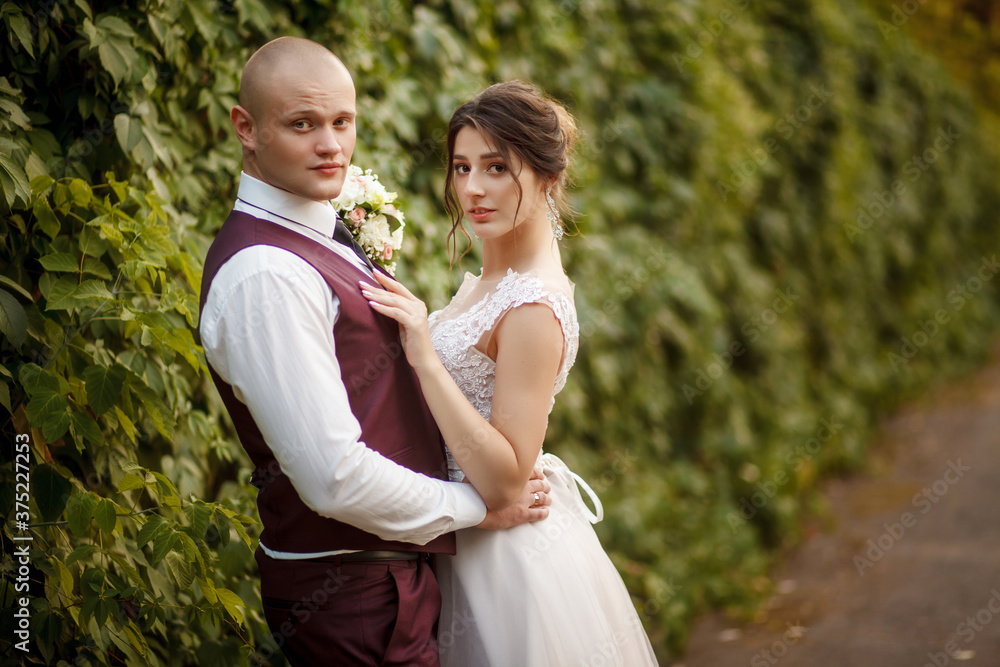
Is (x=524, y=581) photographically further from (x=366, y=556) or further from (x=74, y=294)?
(x=74, y=294)

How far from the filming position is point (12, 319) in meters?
1.90

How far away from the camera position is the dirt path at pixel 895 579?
4.32 metres

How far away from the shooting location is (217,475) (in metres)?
2.95

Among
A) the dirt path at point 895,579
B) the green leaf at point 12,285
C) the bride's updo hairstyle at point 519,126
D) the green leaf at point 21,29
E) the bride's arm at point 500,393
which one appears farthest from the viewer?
the dirt path at point 895,579

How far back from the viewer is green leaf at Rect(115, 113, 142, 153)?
87.3 inches

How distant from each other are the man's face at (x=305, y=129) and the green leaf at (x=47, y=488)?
86 centimetres

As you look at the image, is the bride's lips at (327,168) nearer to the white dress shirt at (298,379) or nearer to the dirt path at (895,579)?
the white dress shirt at (298,379)

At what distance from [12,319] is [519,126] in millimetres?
1292

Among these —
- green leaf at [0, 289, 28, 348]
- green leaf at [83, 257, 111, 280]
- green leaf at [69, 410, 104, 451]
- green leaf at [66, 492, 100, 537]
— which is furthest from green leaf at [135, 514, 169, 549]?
green leaf at [83, 257, 111, 280]

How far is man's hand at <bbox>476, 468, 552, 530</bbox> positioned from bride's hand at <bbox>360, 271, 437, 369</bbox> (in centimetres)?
44

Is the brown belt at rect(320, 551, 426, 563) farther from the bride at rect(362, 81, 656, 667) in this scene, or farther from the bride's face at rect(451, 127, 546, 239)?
the bride's face at rect(451, 127, 546, 239)

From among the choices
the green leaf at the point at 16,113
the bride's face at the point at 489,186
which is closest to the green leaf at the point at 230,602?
the bride's face at the point at 489,186

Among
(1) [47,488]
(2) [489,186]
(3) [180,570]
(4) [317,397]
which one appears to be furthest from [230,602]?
(2) [489,186]

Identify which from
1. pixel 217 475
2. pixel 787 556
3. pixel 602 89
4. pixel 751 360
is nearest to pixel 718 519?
pixel 787 556
